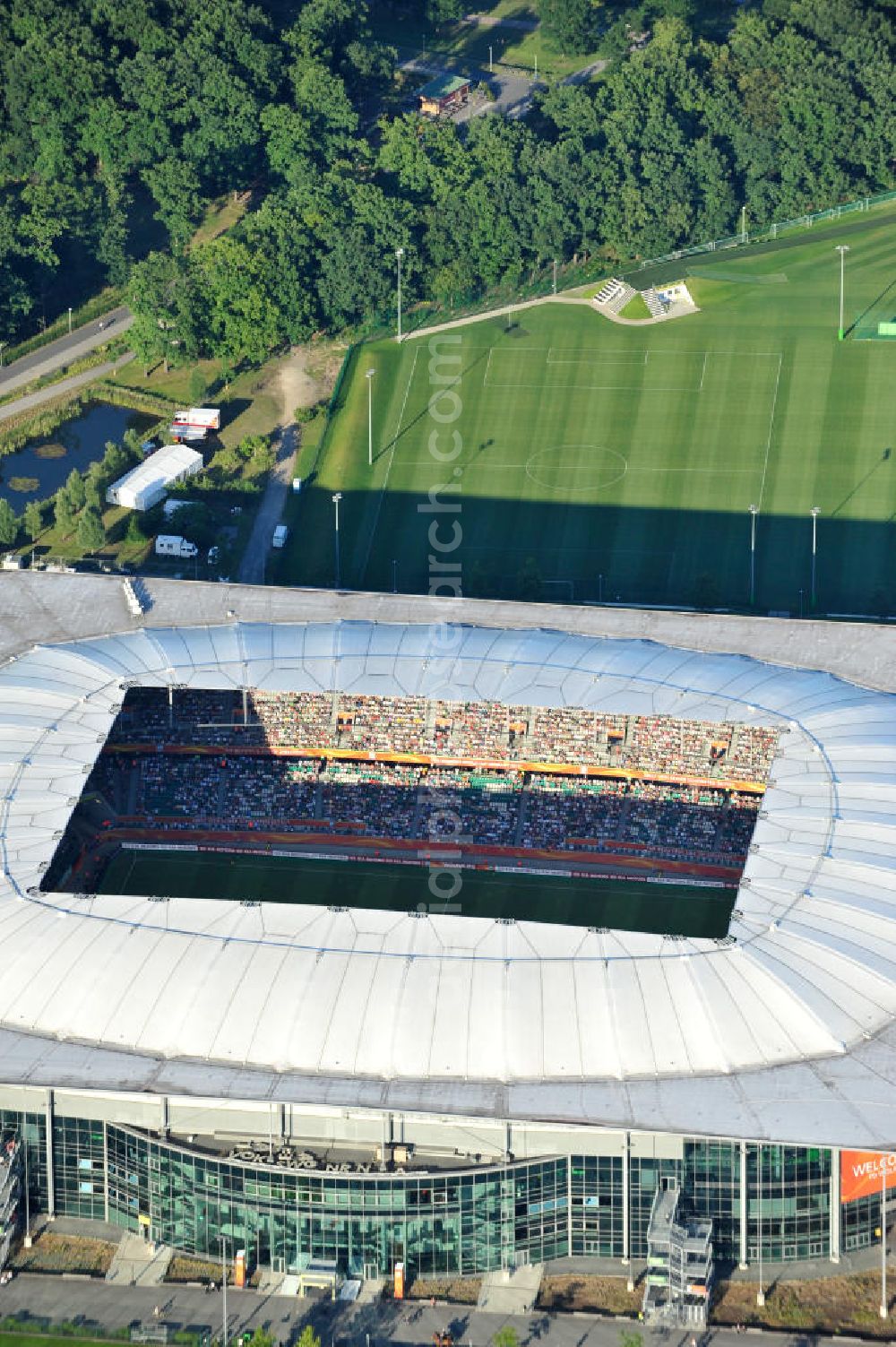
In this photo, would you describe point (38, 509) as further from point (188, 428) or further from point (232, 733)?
point (232, 733)

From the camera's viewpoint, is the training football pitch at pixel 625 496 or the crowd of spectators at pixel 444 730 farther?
the training football pitch at pixel 625 496

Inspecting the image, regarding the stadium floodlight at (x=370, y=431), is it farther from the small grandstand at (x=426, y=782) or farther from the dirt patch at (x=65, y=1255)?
the dirt patch at (x=65, y=1255)

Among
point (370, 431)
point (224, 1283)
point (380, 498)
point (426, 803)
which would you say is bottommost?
point (224, 1283)

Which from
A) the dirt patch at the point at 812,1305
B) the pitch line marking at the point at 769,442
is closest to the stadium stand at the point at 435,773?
the dirt patch at the point at 812,1305

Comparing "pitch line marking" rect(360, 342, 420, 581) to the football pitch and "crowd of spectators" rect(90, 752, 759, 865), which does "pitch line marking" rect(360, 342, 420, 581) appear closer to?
"crowd of spectators" rect(90, 752, 759, 865)

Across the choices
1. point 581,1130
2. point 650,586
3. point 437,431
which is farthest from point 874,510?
point 581,1130

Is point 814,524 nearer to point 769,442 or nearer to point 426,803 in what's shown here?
point 769,442

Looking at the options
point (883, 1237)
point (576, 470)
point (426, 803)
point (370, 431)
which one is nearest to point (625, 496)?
point (576, 470)

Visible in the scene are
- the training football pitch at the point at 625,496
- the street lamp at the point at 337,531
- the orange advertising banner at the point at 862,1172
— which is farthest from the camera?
the street lamp at the point at 337,531
